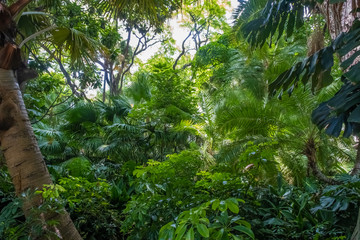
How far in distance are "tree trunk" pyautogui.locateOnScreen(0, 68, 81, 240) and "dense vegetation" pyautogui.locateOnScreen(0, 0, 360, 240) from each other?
0.09m

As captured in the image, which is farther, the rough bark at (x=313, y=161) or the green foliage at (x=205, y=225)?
the rough bark at (x=313, y=161)

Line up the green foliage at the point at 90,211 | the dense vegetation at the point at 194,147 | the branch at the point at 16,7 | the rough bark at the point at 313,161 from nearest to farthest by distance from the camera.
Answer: the dense vegetation at the point at 194,147 < the branch at the point at 16,7 < the green foliage at the point at 90,211 < the rough bark at the point at 313,161

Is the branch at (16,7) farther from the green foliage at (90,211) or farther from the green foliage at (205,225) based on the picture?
the green foliage at (205,225)

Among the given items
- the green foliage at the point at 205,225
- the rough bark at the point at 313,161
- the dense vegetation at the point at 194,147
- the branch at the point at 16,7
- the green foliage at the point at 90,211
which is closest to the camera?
the green foliage at the point at 205,225

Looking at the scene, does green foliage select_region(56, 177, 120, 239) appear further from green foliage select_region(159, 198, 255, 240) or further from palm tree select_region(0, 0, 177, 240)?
green foliage select_region(159, 198, 255, 240)

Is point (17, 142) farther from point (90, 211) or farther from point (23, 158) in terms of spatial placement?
point (90, 211)

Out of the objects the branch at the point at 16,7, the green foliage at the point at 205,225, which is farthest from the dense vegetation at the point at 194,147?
the branch at the point at 16,7

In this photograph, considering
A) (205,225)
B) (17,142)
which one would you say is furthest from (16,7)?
(205,225)

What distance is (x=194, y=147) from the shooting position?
6574 millimetres

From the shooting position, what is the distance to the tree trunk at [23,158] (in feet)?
8.34

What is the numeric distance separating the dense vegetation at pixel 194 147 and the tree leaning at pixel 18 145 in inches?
3.9

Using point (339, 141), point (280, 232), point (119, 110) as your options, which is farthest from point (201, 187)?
point (119, 110)

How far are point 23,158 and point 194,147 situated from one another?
4.39 metres

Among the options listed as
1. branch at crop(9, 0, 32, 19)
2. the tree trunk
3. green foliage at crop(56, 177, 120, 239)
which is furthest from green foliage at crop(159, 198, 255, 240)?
branch at crop(9, 0, 32, 19)
